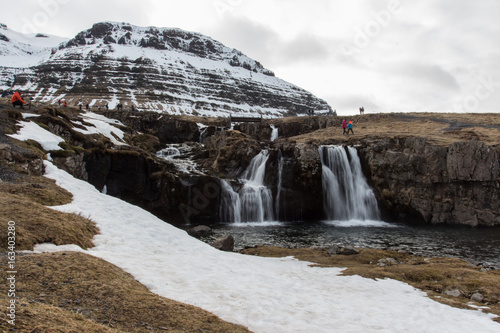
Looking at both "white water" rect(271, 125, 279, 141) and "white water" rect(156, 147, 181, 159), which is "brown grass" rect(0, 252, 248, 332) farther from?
"white water" rect(271, 125, 279, 141)

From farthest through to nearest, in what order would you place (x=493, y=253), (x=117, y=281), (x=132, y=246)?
(x=493, y=253)
(x=132, y=246)
(x=117, y=281)

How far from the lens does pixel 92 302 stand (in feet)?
19.1

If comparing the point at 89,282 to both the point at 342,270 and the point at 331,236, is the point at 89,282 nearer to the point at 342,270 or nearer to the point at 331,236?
the point at 342,270

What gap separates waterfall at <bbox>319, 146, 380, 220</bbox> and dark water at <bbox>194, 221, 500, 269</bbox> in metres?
3.41

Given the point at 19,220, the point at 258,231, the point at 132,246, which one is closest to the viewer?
the point at 19,220

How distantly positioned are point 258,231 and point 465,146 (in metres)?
27.6

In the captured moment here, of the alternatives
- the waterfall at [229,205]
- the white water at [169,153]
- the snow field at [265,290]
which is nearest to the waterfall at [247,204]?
the waterfall at [229,205]

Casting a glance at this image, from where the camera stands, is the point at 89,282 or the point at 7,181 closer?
the point at 89,282

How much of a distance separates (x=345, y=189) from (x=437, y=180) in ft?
36.6

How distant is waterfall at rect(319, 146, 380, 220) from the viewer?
40.5m

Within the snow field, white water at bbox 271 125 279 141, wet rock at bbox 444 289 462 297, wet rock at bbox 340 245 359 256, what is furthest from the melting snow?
white water at bbox 271 125 279 141

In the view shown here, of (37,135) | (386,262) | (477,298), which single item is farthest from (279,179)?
(477,298)

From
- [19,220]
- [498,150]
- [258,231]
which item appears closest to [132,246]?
[19,220]

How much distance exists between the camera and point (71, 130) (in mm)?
34906
